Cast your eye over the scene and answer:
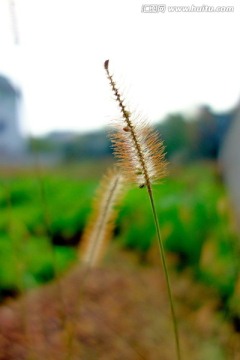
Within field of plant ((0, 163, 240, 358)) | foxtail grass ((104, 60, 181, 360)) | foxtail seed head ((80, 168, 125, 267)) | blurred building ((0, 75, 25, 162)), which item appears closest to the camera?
foxtail grass ((104, 60, 181, 360))

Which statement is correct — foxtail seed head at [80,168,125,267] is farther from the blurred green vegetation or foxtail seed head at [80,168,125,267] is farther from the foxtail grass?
the blurred green vegetation

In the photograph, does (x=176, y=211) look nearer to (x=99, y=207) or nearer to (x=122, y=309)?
(x=122, y=309)

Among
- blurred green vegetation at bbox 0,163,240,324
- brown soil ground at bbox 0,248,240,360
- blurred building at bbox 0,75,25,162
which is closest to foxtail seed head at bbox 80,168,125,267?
brown soil ground at bbox 0,248,240,360

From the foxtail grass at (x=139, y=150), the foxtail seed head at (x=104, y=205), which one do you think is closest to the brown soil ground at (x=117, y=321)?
the foxtail seed head at (x=104, y=205)

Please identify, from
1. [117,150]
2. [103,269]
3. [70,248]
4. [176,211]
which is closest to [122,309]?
[103,269]

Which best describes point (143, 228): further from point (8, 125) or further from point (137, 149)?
point (137, 149)

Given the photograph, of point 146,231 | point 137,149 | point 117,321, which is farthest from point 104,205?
point 146,231
